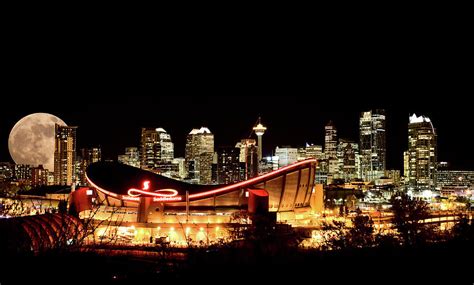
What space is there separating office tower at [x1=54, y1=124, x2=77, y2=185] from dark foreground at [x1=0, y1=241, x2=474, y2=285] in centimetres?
15632

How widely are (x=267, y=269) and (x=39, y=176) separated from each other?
159 metres

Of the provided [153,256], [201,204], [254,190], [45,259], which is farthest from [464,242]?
[201,204]

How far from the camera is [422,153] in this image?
179 m

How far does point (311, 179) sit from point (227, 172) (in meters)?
111

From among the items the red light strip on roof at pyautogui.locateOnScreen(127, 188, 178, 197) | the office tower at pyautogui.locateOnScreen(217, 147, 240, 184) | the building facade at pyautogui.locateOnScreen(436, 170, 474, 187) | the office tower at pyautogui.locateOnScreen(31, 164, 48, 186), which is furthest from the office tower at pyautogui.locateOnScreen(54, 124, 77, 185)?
the building facade at pyautogui.locateOnScreen(436, 170, 474, 187)

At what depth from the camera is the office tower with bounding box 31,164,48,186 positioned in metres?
156

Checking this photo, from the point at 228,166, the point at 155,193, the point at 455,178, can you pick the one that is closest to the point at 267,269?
the point at 155,193

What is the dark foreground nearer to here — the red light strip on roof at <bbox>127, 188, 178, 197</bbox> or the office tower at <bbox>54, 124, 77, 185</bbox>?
the red light strip on roof at <bbox>127, 188, 178, 197</bbox>

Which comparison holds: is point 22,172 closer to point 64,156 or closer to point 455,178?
point 64,156

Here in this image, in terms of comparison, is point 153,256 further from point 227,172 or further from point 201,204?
point 227,172

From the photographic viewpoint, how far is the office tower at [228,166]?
164625 mm

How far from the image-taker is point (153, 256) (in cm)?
3145

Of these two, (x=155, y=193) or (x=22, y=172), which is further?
(x=22, y=172)

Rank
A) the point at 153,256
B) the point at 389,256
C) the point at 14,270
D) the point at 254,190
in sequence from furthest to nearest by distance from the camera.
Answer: the point at 254,190
the point at 153,256
the point at 389,256
the point at 14,270
